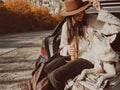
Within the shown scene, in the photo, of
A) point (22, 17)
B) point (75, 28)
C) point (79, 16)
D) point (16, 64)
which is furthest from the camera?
point (22, 17)

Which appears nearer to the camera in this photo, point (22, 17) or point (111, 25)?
point (111, 25)

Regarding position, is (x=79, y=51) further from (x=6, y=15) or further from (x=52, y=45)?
(x=6, y=15)

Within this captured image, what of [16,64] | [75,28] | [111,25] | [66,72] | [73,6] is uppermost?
[73,6]

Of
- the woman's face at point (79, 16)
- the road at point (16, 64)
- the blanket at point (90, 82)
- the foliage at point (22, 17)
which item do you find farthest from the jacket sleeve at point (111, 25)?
the foliage at point (22, 17)

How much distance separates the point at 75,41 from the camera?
490 cm

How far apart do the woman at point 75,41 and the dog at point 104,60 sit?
0.23 m

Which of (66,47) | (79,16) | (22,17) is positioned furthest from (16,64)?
(22,17)

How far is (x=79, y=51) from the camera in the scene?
15.9ft

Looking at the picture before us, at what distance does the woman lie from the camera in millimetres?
4695

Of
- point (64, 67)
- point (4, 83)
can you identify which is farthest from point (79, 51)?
point (4, 83)

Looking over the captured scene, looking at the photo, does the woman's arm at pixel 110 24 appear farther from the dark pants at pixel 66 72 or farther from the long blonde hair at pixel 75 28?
the dark pants at pixel 66 72

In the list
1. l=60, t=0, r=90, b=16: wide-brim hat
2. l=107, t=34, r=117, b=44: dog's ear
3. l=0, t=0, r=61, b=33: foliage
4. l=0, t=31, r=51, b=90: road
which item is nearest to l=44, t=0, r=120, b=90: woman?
l=60, t=0, r=90, b=16: wide-brim hat

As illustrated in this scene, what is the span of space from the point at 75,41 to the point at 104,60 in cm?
69

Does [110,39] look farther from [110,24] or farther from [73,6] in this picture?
[73,6]
